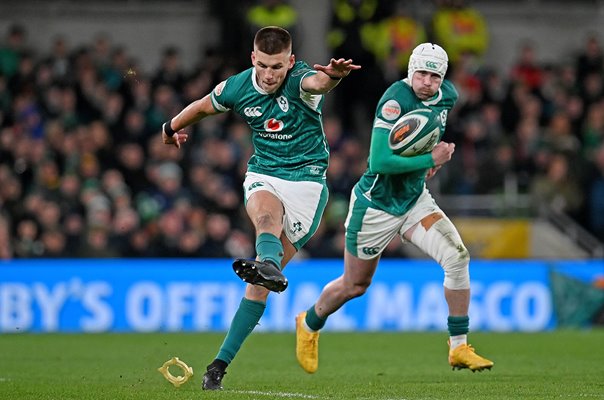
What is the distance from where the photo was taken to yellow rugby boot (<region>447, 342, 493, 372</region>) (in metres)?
9.74

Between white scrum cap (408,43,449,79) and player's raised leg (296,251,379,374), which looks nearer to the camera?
white scrum cap (408,43,449,79)

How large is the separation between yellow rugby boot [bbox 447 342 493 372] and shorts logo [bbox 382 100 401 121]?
181 centimetres

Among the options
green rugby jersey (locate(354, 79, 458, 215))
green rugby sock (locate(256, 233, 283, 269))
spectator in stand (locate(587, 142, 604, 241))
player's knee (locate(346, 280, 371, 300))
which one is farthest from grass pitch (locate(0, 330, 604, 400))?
spectator in stand (locate(587, 142, 604, 241))

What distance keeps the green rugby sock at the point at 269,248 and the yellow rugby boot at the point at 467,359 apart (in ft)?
5.54

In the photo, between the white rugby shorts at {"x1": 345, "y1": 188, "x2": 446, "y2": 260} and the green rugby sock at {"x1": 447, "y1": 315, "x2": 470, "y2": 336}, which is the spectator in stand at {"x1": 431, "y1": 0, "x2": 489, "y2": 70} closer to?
the white rugby shorts at {"x1": 345, "y1": 188, "x2": 446, "y2": 260}

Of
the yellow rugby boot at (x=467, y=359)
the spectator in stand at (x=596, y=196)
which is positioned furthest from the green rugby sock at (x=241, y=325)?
the spectator in stand at (x=596, y=196)

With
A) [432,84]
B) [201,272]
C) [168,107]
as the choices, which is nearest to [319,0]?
[168,107]

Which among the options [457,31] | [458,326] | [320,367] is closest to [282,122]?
[458,326]

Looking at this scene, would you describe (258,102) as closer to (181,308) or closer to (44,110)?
(181,308)

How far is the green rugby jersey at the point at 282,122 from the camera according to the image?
9.65m

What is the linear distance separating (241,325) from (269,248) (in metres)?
0.79

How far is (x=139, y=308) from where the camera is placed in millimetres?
17359

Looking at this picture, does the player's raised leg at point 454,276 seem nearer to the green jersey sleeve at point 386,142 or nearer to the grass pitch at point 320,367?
the grass pitch at point 320,367

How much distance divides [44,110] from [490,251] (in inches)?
276
